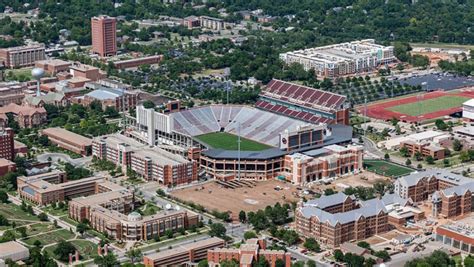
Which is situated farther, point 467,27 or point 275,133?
point 467,27

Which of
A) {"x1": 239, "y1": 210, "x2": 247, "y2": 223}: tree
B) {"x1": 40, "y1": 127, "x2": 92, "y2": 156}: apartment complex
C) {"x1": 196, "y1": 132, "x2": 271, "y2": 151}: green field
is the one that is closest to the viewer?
{"x1": 239, "y1": 210, "x2": 247, "y2": 223}: tree

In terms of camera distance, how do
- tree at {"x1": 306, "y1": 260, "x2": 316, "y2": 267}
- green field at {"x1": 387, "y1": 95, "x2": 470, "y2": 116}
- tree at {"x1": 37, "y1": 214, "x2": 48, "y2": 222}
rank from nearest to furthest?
1. tree at {"x1": 306, "y1": 260, "x2": 316, "y2": 267}
2. tree at {"x1": 37, "y1": 214, "x2": 48, "y2": 222}
3. green field at {"x1": 387, "y1": 95, "x2": 470, "y2": 116}

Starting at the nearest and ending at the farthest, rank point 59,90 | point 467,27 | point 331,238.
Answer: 1. point 331,238
2. point 59,90
3. point 467,27

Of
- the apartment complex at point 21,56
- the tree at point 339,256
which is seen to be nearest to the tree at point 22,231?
the tree at point 339,256

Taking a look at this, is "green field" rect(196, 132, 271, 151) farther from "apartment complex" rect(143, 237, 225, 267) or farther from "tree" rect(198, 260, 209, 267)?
"tree" rect(198, 260, 209, 267)

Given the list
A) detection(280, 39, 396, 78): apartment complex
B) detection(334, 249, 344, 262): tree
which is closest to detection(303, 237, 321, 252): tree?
detection(334, 249, 344, 262): tree

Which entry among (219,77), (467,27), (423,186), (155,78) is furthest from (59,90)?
(467,27)

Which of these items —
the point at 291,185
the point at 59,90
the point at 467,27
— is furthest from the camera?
the point at 467,27

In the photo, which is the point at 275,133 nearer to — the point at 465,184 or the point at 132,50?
the point at 465,184
